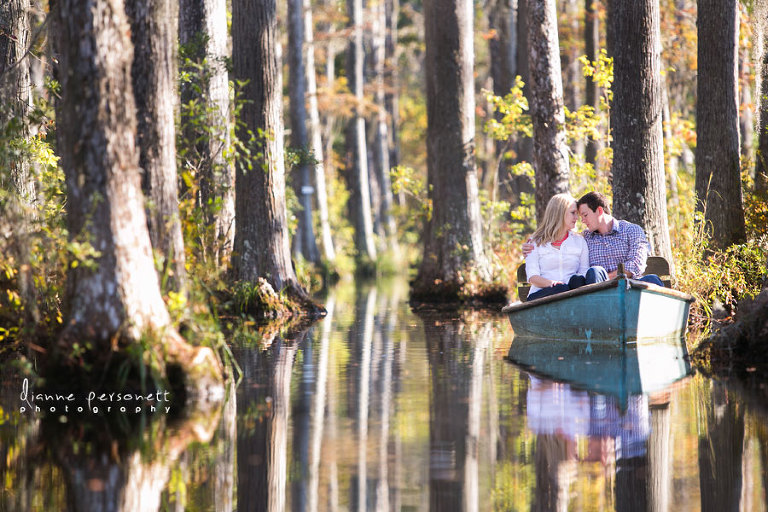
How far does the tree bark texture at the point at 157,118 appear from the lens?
28.6ft

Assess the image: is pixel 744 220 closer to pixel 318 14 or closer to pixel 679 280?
pixel 679 280

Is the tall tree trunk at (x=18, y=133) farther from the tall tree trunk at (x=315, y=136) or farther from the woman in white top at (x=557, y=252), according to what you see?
the tall tree trunk at (x=315, y=136)

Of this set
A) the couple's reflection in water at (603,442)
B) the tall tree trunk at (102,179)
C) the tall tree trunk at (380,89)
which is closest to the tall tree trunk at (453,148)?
the couple's reflection in water at (603,442)

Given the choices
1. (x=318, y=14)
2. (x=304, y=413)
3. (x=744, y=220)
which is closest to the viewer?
(x=304, y=413)

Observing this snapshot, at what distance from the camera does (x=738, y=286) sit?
13.8 metres

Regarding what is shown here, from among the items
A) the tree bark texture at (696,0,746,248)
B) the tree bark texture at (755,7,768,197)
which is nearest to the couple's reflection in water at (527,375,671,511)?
the tree bark texture at (755,7,768,197)

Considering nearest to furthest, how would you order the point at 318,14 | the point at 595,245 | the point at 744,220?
1. the point at 595,245
2. the point at 744,220
3. the point at 318,14

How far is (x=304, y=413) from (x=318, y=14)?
33726mm

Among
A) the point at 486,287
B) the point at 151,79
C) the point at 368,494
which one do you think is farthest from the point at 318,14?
the point at 368,494

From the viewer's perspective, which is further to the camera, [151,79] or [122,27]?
[151,79]

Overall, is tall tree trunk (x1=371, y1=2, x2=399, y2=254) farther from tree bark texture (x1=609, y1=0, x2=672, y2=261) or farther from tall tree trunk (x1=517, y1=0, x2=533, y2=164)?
tree bark texture (x1=609, y1=0, x2=672, y2=261)

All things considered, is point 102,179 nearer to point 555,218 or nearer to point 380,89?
point 555,218

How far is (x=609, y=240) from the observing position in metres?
12.8

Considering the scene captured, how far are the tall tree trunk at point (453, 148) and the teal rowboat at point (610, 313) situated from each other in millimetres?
7316
